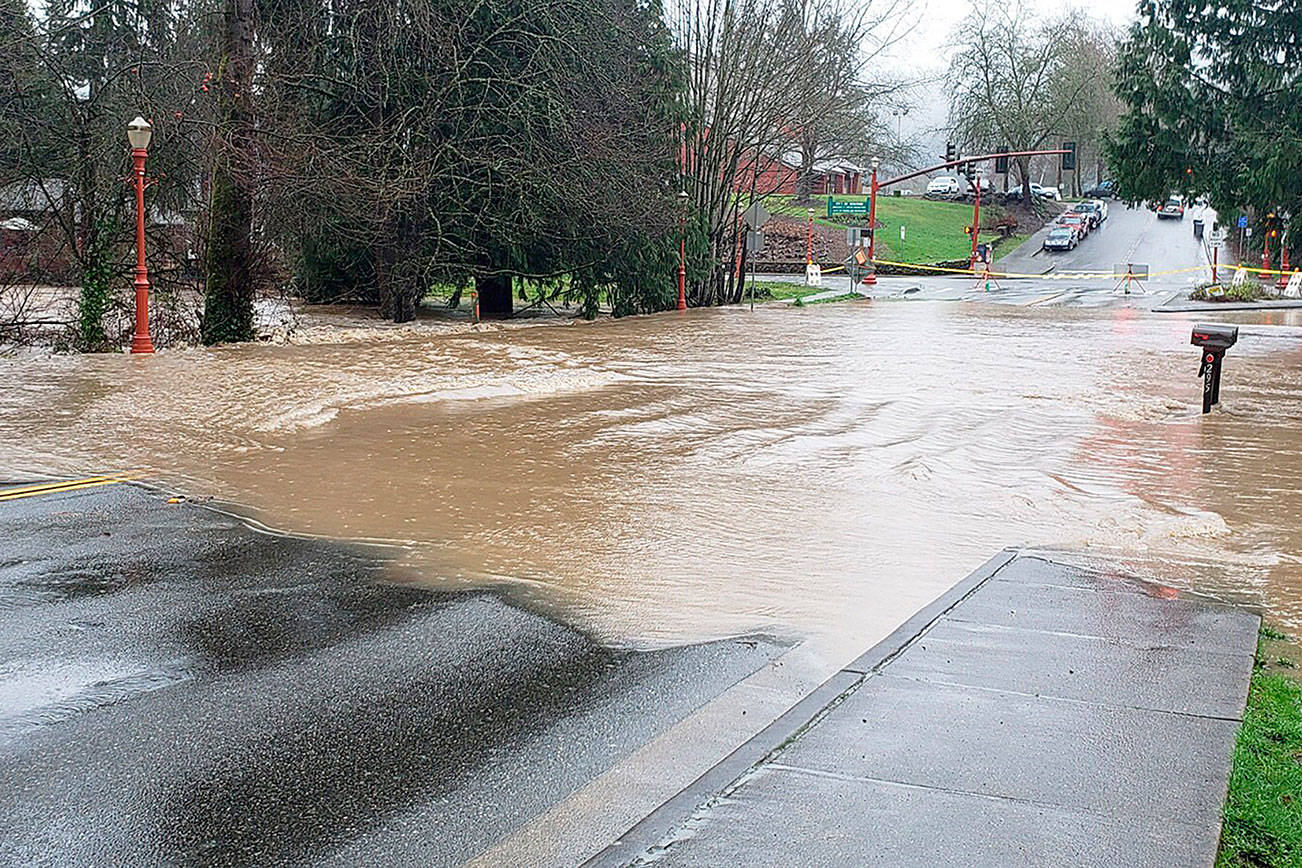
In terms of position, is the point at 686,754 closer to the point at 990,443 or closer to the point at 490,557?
the point at 490,557

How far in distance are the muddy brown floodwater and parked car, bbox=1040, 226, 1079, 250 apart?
56196 mm

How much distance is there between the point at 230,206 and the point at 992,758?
21819mm

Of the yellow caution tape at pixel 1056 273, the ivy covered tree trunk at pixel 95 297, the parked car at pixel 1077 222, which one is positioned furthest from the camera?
the parked car at pixel 1077 222

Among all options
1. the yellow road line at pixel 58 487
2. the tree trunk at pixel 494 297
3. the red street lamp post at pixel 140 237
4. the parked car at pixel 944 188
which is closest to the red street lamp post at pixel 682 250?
the tree trunk at pixel 494 297

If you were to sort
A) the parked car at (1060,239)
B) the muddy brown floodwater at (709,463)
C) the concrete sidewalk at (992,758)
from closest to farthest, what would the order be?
the concrete sidewalk at (992,758), the muddy brown floodwater at (709,463), the parked car at (1060,239)

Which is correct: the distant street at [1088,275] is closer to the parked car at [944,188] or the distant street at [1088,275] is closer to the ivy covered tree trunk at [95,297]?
the parked car at [944,188]

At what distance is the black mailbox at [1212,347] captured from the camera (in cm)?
1669

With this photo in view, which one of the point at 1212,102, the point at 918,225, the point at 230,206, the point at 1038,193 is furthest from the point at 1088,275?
the point at 230,206

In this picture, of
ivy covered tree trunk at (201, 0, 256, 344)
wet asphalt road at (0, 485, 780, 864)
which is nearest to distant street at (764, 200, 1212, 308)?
ivy covered tree trunk at (201, 0, 256, 344)

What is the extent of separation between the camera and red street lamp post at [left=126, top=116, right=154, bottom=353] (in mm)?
19969

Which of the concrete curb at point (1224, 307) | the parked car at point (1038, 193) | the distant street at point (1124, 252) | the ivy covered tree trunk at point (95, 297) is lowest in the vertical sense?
the concrete curb at point (1224, 307)

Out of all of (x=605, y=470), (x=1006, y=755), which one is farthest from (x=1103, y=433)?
(x=1006, y=755)

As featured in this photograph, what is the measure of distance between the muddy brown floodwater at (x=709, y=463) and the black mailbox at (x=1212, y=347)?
0.96ft

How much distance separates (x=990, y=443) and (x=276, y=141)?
15.6m
